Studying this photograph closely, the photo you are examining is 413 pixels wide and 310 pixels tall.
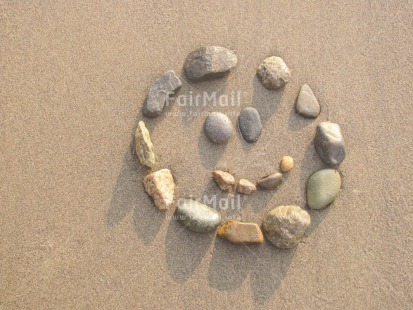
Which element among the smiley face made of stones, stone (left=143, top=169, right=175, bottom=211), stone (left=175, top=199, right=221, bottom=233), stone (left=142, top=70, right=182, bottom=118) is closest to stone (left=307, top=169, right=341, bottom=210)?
the smiley face made of stones

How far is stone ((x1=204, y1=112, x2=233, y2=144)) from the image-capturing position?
1868 millimetres

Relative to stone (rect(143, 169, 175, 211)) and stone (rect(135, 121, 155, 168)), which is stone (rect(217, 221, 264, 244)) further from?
stone (rect(135, 121, 155, 168))

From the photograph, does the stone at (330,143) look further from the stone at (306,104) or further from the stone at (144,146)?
the stone at (144,146)

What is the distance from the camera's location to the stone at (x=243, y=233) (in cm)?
179

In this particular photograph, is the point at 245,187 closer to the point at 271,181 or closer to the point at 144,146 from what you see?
the point at 271,181

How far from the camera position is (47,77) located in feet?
6.23

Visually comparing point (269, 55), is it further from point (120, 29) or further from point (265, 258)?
point (265, 258)

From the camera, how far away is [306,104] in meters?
1.91

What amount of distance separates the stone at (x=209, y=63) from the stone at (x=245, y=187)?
0.50m

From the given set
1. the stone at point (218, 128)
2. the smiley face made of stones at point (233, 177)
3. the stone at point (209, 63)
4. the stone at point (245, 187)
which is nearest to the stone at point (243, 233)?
the smiley face made of stones at point (233, 177)

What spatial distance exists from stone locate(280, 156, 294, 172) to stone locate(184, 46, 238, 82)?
0.48 metres

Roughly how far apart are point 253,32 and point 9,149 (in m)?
1.24

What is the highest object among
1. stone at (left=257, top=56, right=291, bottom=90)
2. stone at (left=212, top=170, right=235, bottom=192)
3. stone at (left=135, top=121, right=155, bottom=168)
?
stone at (left=257, top=56, right=291, bottom=90)

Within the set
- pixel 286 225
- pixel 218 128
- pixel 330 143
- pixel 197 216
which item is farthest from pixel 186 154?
pixel 330 143
